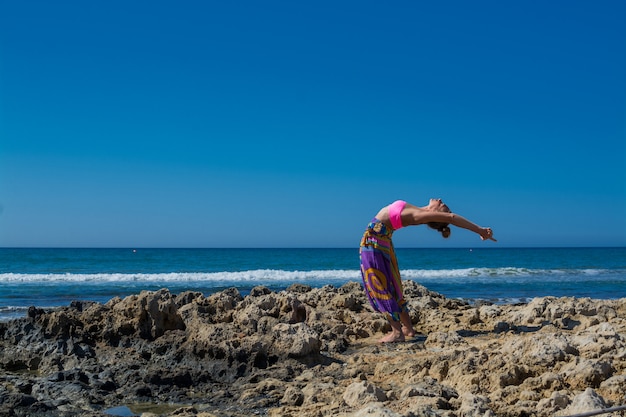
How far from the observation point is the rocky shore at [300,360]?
367 centimetres

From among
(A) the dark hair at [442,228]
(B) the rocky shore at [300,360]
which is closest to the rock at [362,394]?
(B) the rocky shore at [300,360]

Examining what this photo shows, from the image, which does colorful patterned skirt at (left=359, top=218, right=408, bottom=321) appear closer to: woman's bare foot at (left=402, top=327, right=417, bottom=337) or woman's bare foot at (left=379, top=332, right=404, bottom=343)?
woman's bare foot at (left=379, top=332, right=404, bottom=343)

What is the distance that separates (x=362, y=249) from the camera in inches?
234

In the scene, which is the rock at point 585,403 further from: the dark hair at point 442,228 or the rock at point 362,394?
the dark hair at point 442,228

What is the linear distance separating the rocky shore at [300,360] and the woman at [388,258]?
11.9 inches

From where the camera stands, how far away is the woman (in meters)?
5.68

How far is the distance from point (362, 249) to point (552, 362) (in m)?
2.32

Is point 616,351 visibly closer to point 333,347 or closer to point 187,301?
point 333,347

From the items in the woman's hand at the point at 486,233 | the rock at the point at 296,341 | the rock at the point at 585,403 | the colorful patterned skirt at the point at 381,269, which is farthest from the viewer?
the colorful patterned skirt at the point at 381,269

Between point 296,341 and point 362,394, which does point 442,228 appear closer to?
point 296,341

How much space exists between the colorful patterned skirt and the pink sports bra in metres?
0.11

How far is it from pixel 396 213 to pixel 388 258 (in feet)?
1.49

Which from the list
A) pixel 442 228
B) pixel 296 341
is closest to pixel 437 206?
pixel 442 228

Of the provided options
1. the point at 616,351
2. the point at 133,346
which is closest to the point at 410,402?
the point at 616,351
